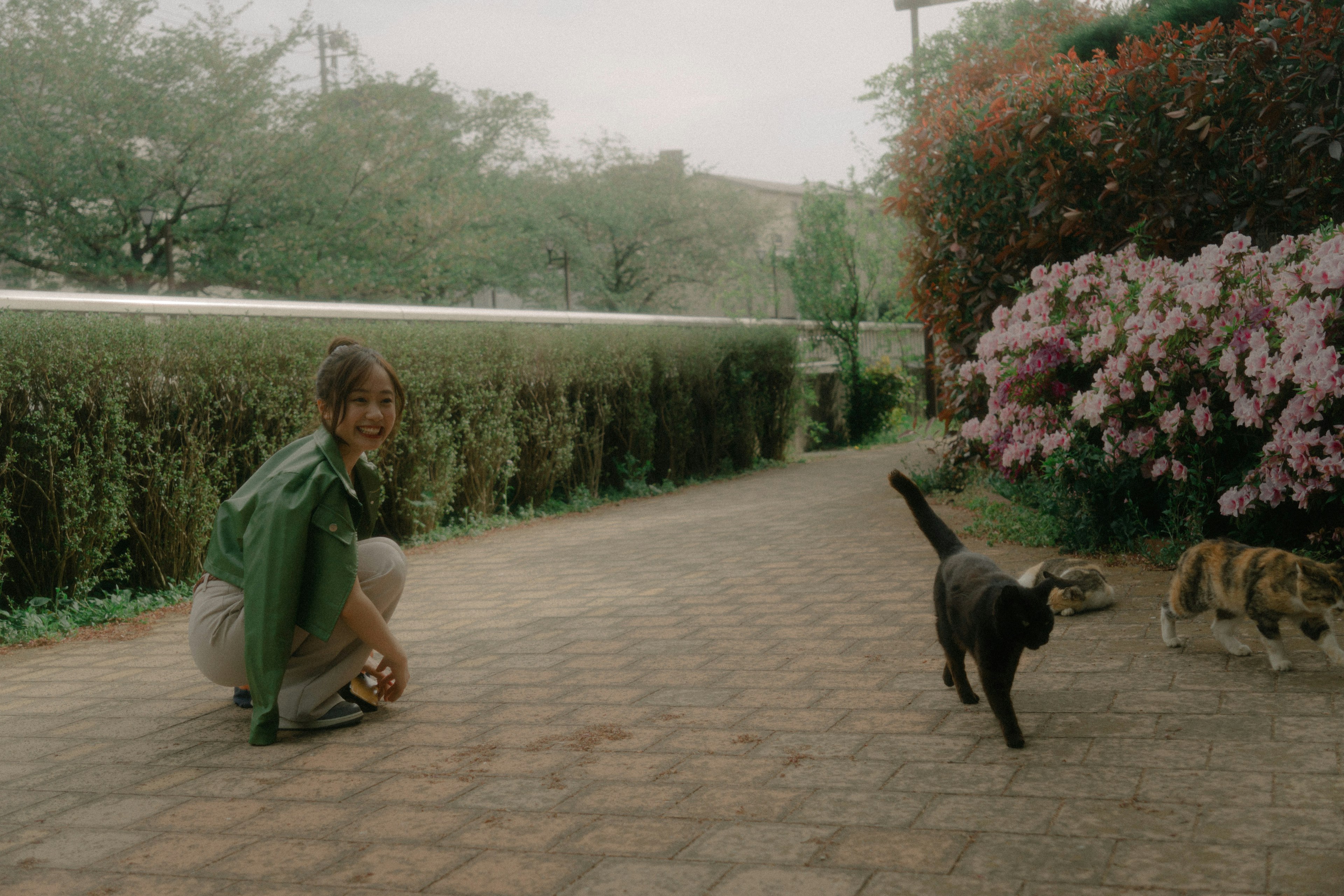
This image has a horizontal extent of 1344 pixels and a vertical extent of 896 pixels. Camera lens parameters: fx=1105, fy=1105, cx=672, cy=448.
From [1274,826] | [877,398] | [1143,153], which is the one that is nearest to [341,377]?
[1274,826]

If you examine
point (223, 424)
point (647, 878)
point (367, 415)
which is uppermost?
point (367, 415)

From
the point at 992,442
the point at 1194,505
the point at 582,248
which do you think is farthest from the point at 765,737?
the point at 582,248

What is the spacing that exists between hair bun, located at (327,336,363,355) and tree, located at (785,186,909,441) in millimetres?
14403

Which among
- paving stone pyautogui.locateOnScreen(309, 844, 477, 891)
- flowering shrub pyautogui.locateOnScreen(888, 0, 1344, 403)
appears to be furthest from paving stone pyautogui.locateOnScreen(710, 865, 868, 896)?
flowering shrub pyautogui.locateOnScreen(888, 0, 1344, 403)

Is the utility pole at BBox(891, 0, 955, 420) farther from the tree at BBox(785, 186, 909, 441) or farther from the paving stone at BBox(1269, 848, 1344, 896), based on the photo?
the paving stone at BBox(1269, 848, 1344, 896)

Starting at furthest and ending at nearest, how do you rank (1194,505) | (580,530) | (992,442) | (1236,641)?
(580,530) → (992,442) → (1194,505) → (1236,641)

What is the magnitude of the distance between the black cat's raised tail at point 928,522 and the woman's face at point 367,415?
76.1 inches

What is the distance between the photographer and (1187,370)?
6027 millimetres

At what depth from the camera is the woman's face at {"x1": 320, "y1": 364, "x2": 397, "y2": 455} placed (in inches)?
163

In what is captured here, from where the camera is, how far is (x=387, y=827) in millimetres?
3119

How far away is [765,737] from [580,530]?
20.6ft

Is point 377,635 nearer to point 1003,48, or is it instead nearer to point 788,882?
point 788,882

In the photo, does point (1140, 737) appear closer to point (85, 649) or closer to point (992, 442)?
point (992, 442)

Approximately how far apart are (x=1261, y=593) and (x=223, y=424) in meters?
6.24
